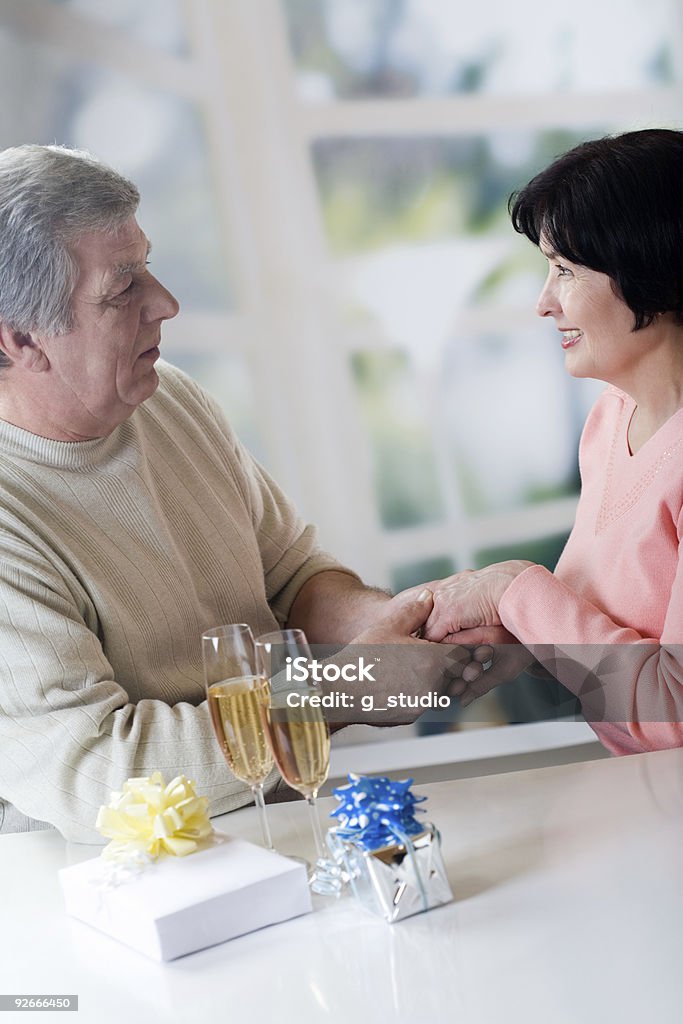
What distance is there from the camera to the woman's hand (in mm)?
1427

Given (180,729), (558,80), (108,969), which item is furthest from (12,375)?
(558,80)

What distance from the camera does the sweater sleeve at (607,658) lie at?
1229 mm

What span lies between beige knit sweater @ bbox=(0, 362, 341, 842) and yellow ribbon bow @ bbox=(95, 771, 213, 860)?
0.69 ft

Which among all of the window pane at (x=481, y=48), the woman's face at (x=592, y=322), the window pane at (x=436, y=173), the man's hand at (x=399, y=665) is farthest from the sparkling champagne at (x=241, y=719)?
the window pane at (x=481, y=48)

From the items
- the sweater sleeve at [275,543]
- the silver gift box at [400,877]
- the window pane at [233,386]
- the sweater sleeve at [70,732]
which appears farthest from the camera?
the window pane at [233,386]

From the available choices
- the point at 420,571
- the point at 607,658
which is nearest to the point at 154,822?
the point at 607,658

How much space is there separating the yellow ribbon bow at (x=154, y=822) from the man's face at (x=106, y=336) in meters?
0.58

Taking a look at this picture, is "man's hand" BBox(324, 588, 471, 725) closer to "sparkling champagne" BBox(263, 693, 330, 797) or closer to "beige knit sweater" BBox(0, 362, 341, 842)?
"beige knit sweater" BBox(0, 362, 341, 842)

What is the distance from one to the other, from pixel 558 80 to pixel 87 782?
1609 mm

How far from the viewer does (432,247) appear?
2162 millimetres

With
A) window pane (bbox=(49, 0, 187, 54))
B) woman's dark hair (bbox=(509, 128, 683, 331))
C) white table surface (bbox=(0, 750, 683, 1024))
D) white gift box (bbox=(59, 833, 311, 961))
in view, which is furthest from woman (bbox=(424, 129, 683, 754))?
window pane (bbox=(49, 0, 187, 54))

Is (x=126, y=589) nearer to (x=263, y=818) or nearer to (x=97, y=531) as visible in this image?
(x=97, y=531)

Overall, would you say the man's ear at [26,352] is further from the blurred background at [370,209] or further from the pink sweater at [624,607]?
the blurred background at [370,209]

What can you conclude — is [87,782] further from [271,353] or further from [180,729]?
[271,353]
